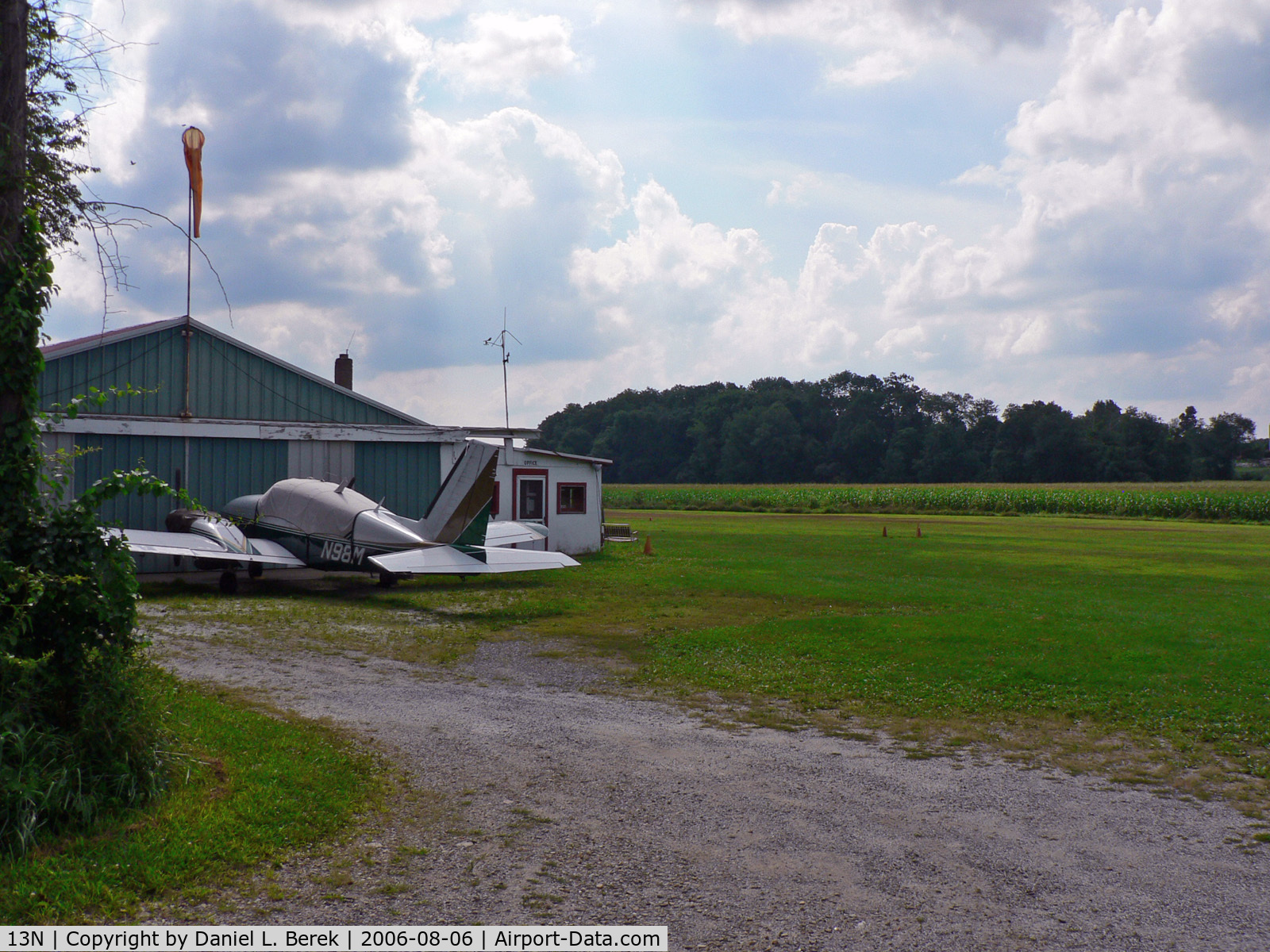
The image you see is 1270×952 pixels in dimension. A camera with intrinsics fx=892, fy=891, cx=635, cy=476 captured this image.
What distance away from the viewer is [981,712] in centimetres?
842

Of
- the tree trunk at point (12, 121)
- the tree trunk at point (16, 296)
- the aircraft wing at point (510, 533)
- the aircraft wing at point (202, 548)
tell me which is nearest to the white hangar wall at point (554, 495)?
the aircraft wing at point (510, 533)

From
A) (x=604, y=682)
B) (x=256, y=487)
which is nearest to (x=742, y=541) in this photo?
(x=256, y=487)

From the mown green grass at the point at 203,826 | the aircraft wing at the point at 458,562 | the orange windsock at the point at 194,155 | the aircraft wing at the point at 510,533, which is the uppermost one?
the orange windsock at the point at 194,155

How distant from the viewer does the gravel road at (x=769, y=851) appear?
412 centimetres

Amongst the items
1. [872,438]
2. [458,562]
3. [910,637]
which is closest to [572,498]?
[458,562]

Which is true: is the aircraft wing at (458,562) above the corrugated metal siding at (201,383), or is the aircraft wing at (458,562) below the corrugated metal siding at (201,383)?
below

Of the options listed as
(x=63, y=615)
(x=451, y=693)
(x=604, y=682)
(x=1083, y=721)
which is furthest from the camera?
(x=604, y=682)

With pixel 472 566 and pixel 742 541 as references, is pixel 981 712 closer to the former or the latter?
pixel 472 566

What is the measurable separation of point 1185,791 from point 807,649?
5.39m

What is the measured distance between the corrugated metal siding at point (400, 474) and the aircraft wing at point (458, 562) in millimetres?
4817

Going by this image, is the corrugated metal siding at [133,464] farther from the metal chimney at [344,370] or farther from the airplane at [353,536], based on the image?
the metal chimney at [344,370]

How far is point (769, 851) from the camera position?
16.3ft

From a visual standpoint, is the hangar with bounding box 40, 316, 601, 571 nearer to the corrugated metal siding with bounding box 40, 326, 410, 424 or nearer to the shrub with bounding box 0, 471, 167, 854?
the corrugated metal siding with bounding box 40, 326, 410, 424

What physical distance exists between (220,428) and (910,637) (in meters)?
14.8
